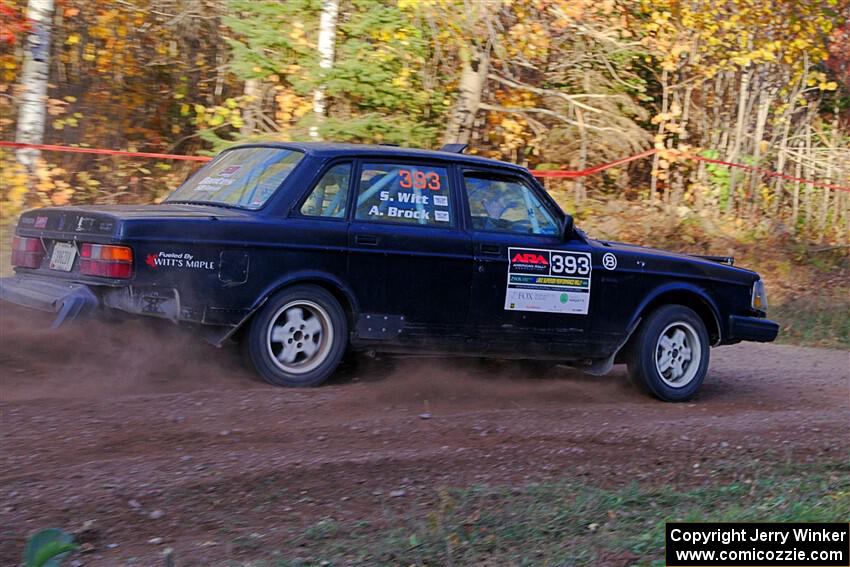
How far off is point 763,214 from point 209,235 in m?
12.5

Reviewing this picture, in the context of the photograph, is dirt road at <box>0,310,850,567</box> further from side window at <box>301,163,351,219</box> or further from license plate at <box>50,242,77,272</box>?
side window at <box>301,163,351,219</box>

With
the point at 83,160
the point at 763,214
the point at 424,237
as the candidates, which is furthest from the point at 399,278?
the point at 763,214

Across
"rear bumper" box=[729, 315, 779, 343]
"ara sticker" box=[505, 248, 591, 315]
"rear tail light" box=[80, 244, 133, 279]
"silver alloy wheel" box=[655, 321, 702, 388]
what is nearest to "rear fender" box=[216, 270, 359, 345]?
"rear tail light" box=[80, 244, 133, 279]

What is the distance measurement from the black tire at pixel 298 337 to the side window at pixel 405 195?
66 centimetres

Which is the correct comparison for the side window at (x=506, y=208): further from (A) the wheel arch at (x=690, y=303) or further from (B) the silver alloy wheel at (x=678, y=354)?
(B) the silver alloy wheel at (x=678, y=354)

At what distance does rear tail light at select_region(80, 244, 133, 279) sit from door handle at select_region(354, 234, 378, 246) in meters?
1.44

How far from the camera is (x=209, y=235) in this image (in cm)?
613

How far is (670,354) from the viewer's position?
784 cm

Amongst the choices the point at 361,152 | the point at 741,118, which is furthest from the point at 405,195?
the point at 741,118

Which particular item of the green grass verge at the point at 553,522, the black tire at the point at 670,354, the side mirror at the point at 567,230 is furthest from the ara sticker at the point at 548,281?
the green grass verge at the point at 553,522

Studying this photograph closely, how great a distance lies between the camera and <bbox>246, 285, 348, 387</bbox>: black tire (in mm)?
6395

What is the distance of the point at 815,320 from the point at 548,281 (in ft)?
22.1

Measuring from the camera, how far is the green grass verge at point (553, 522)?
4.09 meters

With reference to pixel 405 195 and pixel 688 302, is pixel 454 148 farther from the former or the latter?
pixel 688 302
